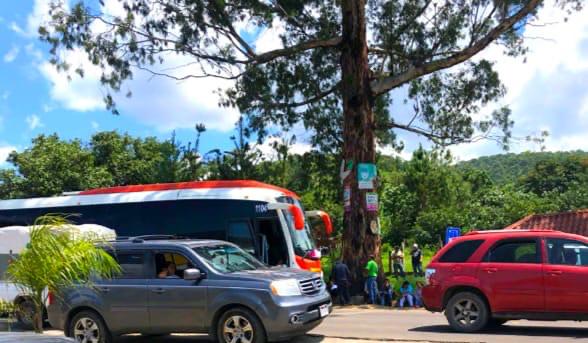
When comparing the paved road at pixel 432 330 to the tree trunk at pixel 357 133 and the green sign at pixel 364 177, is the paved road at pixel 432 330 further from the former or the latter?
the green sign at pixel 364 177

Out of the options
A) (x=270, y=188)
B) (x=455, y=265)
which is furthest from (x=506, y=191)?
(x=455, y=265)

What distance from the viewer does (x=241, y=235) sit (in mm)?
17812

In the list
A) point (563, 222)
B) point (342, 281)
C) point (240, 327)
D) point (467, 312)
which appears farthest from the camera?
point (563, 222)

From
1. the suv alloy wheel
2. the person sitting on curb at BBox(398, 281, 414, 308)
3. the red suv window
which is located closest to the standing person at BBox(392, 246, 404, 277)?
the person sitting on curb at BBox(398, 281, 414, 308)

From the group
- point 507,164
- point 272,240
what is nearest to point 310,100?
point 272,240

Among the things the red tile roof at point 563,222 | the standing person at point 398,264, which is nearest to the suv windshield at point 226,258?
the standing person at point 398,264

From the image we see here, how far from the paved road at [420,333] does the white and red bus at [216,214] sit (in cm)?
291

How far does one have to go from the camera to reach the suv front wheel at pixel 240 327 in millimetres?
10391

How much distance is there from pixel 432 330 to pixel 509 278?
1957mm

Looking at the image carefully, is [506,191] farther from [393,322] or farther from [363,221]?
[393,322]

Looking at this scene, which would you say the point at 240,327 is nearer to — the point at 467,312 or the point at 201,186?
the point at 467,312

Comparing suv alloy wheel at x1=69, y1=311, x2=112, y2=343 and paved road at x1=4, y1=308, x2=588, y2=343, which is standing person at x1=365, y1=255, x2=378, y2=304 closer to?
paved road at x1=4, y1=308, x2=588, y2=343

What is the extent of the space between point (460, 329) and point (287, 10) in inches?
540

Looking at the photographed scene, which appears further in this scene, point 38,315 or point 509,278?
point 509,278
